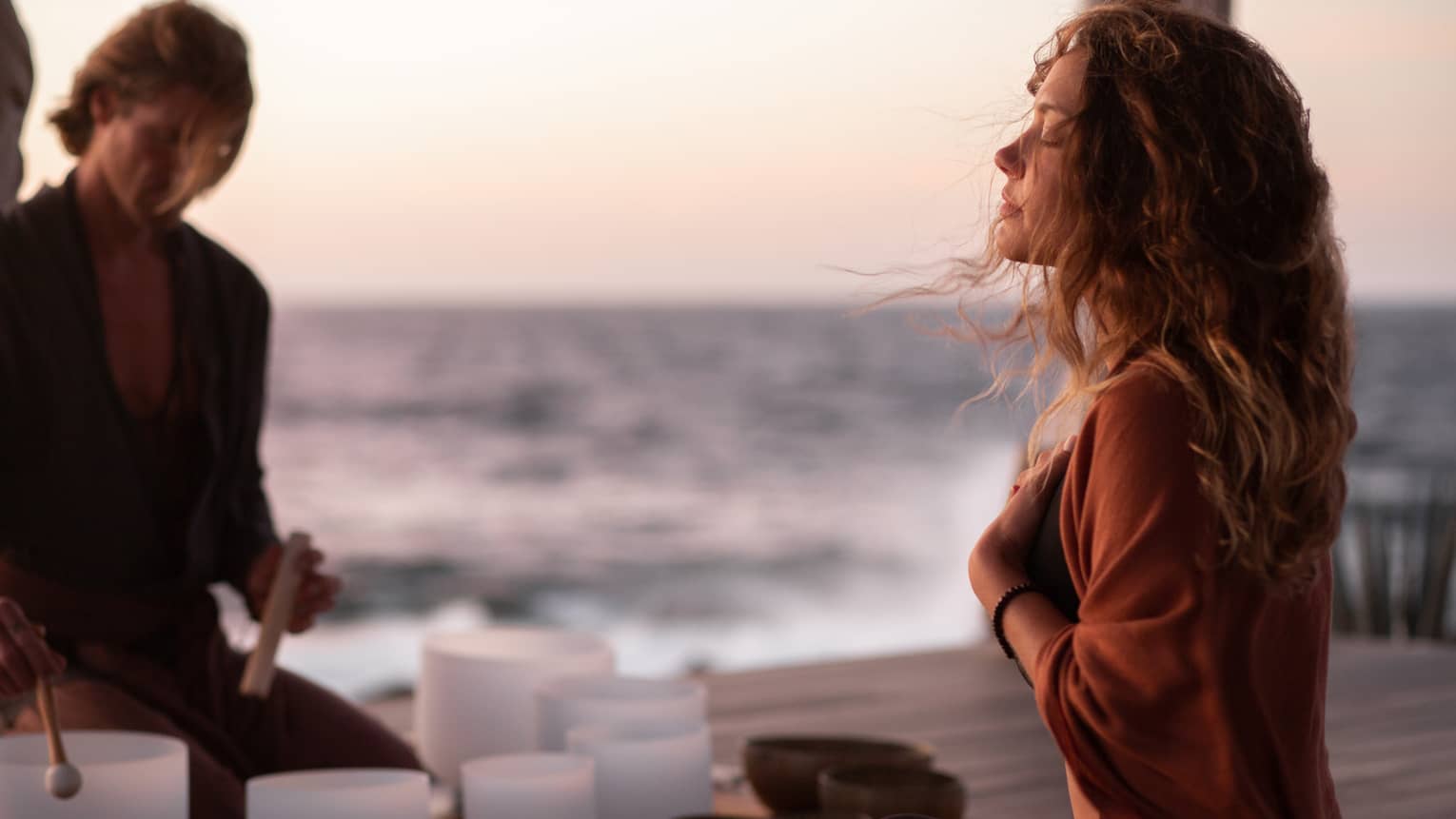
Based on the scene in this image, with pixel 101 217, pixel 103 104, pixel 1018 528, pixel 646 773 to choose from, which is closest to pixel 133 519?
pixel 101 217

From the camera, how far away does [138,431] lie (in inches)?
92.5

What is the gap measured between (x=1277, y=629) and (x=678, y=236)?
13.8 m

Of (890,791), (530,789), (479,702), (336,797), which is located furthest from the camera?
(479,702)

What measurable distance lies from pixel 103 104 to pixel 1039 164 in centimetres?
153

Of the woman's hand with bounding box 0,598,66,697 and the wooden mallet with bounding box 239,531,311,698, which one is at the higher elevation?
the woman's hand with bounding box 0,598,66,697

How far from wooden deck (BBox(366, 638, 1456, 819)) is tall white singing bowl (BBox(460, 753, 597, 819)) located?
1.78 ft

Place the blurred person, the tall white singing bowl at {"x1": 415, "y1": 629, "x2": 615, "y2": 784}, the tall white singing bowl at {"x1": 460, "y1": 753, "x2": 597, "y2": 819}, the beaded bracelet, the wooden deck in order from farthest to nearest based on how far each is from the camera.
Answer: the wooden deck → the tall white singing bowl at {"x1": 415, "y1": 629, "x2": 615, "y2": 784} → the blurred person → the tall white singing bowl at {"x1": 460, "y1": 753, "x2": 597, "y2": 819} → the beaded bracelet

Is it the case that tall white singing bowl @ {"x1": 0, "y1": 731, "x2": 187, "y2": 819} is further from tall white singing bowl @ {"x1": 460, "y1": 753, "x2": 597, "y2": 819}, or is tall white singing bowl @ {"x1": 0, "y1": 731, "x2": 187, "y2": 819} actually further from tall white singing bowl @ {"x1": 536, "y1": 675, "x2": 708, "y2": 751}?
tall white singing bowl @ {"x1": 536, "y1": 675, "x2": 708, "y2": 751}

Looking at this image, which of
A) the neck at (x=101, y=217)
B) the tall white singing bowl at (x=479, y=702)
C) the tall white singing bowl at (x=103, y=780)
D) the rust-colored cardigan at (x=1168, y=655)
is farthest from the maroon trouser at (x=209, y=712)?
the rust-colored cardigan at (x=1168, y=655)

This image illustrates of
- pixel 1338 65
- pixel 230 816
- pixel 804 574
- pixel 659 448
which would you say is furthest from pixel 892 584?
pixel 230 816

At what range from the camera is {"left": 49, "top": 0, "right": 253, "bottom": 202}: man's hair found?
2.29 m

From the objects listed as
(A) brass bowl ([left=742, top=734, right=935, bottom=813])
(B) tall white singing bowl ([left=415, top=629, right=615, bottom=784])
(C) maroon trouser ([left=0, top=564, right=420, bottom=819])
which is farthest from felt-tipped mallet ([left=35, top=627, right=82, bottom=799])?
(A) brass bowl ([left=742, top=734, right=935, bottom=813])

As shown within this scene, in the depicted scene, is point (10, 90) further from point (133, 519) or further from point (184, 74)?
point (133, 519)

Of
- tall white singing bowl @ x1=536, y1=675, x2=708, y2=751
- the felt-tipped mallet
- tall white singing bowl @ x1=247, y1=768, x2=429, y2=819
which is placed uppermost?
the felt-tipped mallet
